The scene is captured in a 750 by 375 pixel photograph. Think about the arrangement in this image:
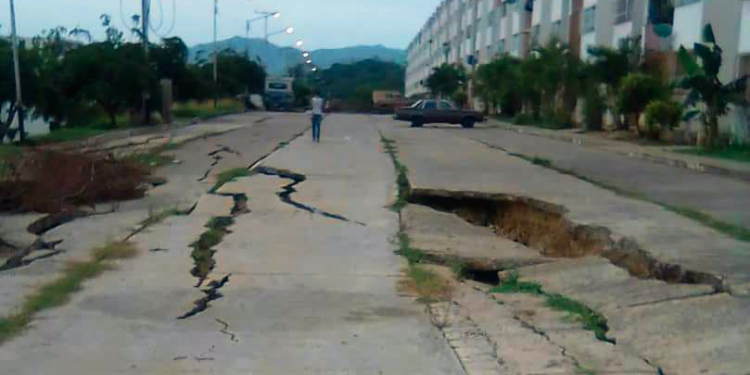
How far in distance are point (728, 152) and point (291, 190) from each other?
1344 centimetres

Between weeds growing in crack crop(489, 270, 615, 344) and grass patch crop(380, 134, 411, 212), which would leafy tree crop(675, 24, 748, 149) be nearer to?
grass patch crop(380, 134, 411, 212)

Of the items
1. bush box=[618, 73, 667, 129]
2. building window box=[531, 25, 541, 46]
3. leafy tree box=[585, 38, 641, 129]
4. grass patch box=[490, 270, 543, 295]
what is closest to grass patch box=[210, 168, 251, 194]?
grass patch box=[490, 270, 543, 295]

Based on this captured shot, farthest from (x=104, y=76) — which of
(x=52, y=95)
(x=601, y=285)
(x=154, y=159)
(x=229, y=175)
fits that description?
(x=601, y=285)

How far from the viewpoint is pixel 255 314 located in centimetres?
673

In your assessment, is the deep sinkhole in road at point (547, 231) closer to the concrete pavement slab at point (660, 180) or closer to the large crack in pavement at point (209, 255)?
the concrete pavement slab at point (660, 180)

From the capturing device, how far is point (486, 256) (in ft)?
30.1

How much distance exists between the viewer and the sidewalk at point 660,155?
18.0 metres

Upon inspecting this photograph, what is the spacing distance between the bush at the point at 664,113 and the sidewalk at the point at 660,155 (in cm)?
111

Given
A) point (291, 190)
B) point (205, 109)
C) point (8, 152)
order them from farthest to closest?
1. point (205, 109)
2. point (8, 152)
3. point (291, 190)

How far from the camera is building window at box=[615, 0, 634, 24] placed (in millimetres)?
33281

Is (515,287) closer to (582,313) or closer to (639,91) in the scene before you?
(582,313)

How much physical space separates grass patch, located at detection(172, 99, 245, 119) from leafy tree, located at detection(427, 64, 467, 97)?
16.9 meters

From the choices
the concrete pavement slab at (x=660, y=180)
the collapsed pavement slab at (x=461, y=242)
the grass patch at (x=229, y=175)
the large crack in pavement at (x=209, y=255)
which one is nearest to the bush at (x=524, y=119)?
the concrete pavement slab at (x=660, y=180)

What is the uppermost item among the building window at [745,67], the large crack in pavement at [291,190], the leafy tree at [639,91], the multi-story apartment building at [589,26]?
the multi-story apartment building at [589,26]
